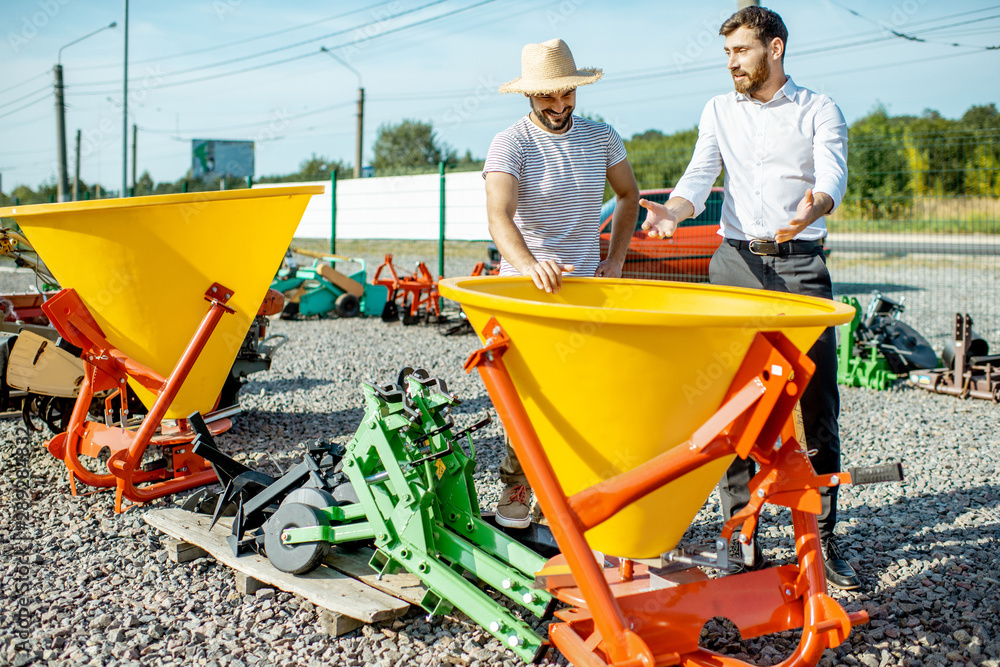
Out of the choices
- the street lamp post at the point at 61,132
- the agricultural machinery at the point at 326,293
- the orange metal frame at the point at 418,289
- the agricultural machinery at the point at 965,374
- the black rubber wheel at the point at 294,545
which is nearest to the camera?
the black rubber wheel at the point at 294,545

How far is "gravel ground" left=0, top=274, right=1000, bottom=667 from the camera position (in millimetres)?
2512

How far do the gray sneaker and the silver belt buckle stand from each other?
1.34 m

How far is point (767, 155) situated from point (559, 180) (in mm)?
832

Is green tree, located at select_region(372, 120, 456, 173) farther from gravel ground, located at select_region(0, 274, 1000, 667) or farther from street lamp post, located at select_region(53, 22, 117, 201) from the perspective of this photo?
gravel ground, located at select_region(0, 274, 1000, 667)

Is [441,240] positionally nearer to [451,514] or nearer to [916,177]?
[916,177]

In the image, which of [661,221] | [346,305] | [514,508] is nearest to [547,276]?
[661,221]

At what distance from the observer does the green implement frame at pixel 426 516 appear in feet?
8.03

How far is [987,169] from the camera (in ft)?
30.2

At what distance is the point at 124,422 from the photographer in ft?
13.0

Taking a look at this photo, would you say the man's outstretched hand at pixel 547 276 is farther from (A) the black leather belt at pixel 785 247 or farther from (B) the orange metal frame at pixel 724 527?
(A) the black leather belt at pixel 785 247

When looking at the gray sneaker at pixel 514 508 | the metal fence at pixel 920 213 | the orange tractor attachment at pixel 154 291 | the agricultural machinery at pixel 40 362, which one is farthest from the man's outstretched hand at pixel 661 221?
the metal fence at pixel 920 213

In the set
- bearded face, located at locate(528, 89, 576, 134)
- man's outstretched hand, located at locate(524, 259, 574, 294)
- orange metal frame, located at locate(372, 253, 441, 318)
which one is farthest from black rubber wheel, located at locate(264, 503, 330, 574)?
orange metal frame, located at locate(372, 253, 441, 318)

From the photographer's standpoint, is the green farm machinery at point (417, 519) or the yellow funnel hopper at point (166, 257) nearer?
the green farm machinery at point (417, 519)

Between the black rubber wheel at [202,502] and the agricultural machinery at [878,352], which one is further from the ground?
the agricultural machinery at [878,352]
